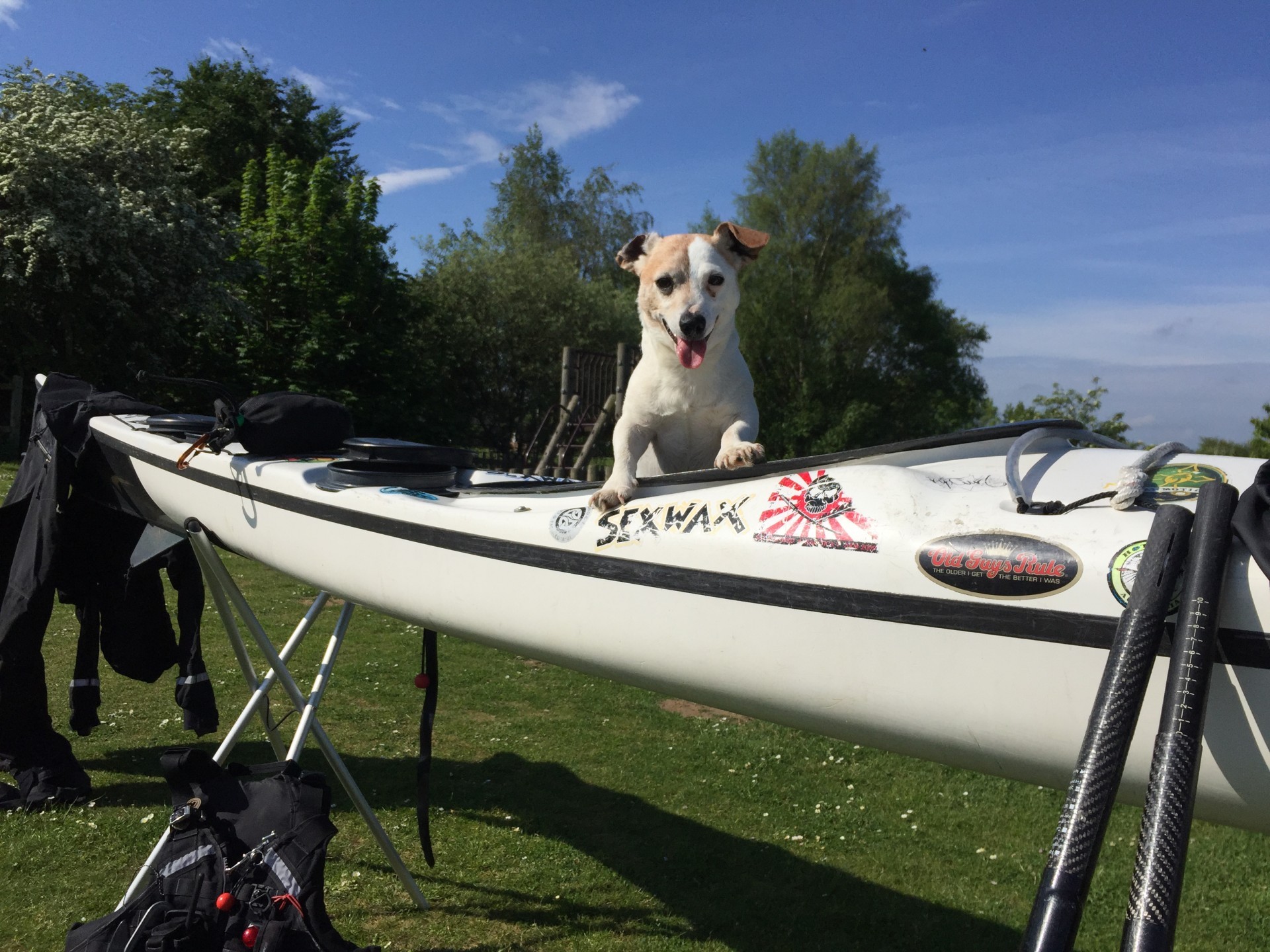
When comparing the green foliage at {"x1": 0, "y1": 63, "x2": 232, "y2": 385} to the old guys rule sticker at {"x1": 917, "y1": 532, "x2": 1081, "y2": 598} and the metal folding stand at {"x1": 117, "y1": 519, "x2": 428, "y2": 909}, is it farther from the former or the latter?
the old guys rule sticker at {"x1": 917, "y1": 532, "x2": 1081, "y2": 598}

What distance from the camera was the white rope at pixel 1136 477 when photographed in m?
1.28

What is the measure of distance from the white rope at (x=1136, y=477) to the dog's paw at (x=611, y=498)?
101 cm

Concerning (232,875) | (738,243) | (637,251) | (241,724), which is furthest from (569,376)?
(232,875)

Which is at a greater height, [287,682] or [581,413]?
[581,413]

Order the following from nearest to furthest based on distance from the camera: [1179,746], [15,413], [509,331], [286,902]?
[1179,746], [286,902], [15,413], [509,331]

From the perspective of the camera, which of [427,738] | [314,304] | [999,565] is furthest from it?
[314,304]

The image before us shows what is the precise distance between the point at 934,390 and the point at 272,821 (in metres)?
27.6

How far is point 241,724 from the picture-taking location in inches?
104

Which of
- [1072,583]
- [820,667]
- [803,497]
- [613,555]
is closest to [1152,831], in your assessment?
[1072,583]

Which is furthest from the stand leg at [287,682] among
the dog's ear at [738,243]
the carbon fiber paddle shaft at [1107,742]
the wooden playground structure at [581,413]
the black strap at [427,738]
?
the wooden playground structure at [581,413]

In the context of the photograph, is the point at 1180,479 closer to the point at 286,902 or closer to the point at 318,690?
the point at 286,902

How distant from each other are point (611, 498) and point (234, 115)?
1052 inches

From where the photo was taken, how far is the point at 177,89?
80.6 ft

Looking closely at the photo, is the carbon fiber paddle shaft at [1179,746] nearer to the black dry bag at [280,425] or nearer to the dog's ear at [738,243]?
the dog's ear at [738,243]
